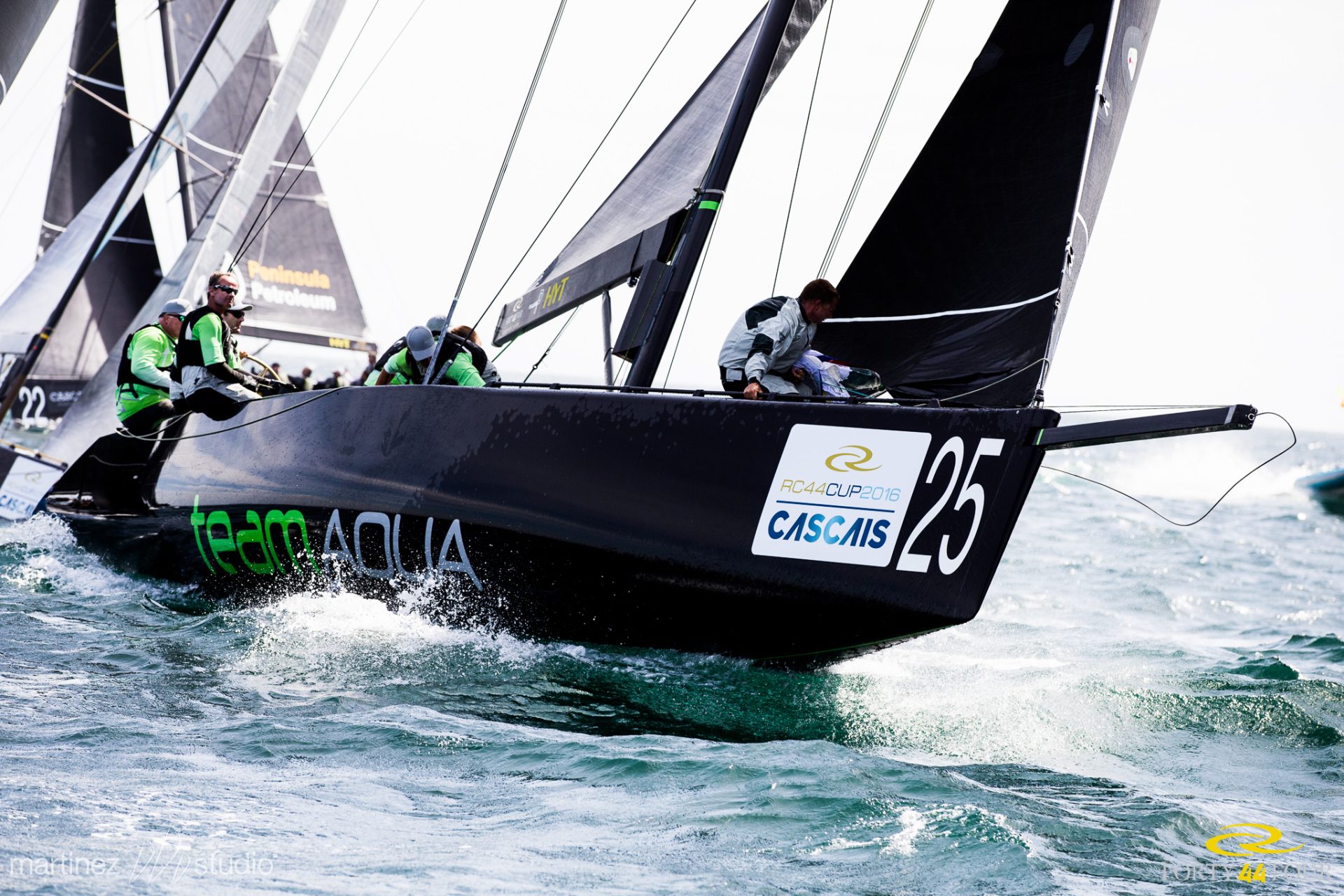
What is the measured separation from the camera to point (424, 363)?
5.43 metres

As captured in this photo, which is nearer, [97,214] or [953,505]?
[953,505]

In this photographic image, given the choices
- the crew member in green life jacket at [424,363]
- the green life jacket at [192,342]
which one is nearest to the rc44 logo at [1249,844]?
the crew member in green life jacket at [424,363]

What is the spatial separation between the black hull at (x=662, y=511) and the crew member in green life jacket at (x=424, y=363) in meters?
0.45

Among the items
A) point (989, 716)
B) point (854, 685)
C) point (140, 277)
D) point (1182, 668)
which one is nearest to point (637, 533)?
point (854, 685)

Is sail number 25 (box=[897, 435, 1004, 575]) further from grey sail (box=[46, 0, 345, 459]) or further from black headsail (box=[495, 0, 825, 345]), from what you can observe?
grey sail (box=[46, 0, 345, 459])

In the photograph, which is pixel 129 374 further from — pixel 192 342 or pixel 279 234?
pixel 279 234

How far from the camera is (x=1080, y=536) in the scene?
15414 mm

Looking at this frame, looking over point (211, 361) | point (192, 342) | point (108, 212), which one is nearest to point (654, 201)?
point (211, 361)

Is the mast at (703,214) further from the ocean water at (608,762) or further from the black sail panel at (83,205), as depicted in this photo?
the black sail panel at (83,205)

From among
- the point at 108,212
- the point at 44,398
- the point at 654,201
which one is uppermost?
the point at 654,201

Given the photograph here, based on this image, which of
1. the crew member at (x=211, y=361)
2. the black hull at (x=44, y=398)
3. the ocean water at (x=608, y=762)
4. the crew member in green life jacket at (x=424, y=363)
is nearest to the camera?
the ocean water at (x=608, y=762)

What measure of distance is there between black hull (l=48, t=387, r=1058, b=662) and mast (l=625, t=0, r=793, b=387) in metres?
0.52

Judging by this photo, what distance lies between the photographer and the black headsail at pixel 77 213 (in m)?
16.3

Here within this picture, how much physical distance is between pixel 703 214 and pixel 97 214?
5.88m
